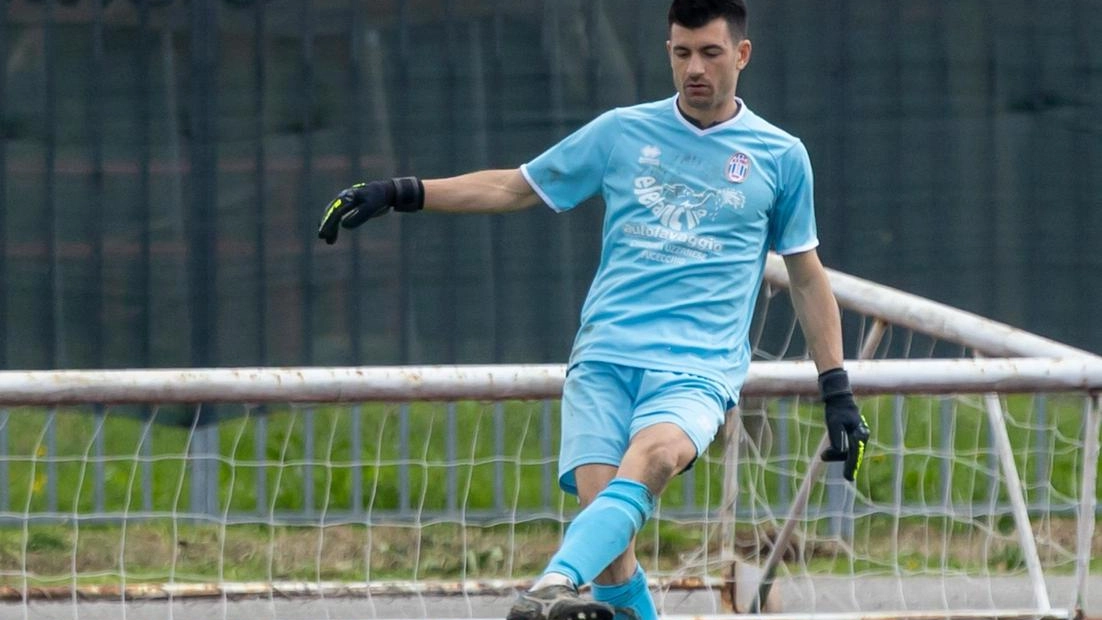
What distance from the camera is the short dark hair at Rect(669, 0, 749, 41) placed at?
4.99 meters

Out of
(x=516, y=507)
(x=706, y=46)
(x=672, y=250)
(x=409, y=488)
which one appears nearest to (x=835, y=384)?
(x=672, y=250)

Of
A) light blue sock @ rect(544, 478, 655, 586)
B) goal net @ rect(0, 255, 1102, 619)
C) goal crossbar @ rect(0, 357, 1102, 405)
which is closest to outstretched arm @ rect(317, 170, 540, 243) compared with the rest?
goal crossbar @ rect(0, 357, 1102, 405)

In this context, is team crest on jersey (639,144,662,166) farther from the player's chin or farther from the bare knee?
the bare knee

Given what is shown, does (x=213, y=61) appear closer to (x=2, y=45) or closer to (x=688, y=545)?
(x=2, y=45)

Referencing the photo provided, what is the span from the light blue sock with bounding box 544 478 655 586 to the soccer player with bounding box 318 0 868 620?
0.06 m

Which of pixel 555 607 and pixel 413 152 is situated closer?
pixel 555 607

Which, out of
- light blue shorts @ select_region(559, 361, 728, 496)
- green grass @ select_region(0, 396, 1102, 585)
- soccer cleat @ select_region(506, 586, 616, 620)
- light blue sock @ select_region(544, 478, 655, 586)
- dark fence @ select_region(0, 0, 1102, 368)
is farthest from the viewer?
dark fence @ select_region(0, 0, 1102, 368)

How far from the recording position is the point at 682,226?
16.7ft

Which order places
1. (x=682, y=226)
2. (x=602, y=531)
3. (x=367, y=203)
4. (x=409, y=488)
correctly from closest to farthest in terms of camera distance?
(x=602, y=531) < (x=367, y=203) < (x=682, y=226) < (x=409, y=488)

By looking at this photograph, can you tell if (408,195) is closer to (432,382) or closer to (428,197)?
(428,197)

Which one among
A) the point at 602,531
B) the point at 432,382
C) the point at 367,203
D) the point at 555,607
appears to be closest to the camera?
the point at 555,607

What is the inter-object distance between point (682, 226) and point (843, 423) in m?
0.68

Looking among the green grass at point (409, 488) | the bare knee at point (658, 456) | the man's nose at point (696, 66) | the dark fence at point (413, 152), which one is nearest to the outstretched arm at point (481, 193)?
the man's nose at point (696, 66)

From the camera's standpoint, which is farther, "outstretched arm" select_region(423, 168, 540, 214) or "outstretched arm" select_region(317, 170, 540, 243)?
"outstretched arm" select_region(423, 168, 540, 214)
